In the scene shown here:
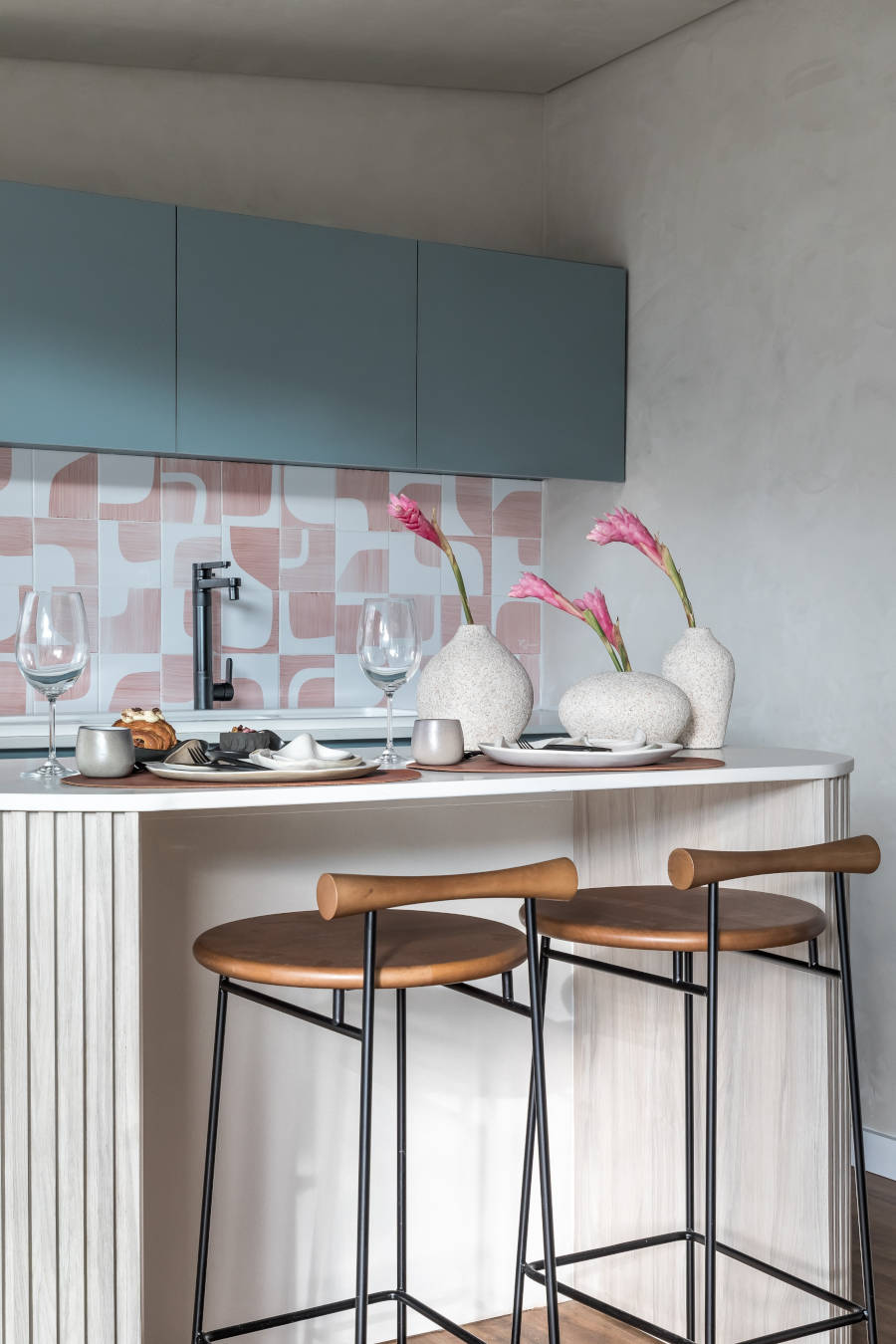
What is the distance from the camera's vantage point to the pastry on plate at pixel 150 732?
1.85m

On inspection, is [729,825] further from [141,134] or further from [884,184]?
[141,134]

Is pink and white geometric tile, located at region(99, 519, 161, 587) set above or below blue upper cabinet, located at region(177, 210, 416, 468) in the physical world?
below

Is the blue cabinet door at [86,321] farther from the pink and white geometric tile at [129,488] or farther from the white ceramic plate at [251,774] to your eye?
the white ceramic plate at [251,774]

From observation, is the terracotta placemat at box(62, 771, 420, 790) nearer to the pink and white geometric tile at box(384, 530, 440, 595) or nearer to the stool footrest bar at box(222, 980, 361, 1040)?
the stool footrest bar at box(222, 980, 361, 1040)

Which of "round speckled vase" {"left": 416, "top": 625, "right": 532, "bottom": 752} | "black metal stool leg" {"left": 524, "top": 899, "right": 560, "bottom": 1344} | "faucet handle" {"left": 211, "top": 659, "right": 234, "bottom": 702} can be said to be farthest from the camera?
"faucet handle" {"left": 211, "top": 659, "right": 234, "bottom": 702}

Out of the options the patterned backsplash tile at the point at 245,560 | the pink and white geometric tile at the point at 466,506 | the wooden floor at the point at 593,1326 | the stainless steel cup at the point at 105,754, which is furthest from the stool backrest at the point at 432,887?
the pink and white geometric tile at the point at 466,506

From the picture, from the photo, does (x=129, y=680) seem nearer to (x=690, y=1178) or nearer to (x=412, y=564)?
(x=412, y=564)

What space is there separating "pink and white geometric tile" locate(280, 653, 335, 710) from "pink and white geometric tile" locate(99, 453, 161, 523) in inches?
21.7

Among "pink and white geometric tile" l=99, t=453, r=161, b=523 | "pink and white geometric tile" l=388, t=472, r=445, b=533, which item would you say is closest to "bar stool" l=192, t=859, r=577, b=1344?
"pink and white geometric tile" l=99, t=453, r=161, b=523

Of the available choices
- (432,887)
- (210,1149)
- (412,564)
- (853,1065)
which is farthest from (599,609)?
(412,564)

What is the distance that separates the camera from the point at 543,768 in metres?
1.86

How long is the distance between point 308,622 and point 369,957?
95.7 inches

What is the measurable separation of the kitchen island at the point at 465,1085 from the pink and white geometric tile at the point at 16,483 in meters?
1.58

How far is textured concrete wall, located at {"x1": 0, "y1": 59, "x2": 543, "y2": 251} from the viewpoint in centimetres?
350
